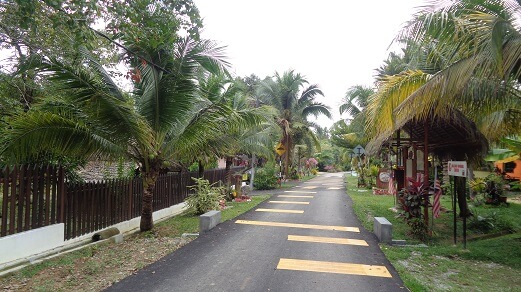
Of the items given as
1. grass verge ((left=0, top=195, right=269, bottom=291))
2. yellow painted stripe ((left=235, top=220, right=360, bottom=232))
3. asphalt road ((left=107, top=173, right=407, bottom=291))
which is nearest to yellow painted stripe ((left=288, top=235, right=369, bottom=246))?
asphalt road ((left=107, top=173, right=407, bottom=291))

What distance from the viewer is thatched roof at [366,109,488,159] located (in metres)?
8.30

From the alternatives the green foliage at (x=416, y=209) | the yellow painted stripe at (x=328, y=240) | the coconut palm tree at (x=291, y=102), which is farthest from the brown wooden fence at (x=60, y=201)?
the coconut palm tree at (x=291, y=102)

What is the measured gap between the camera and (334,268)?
541 cm

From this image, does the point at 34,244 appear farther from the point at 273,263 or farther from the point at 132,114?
the point at 273,263

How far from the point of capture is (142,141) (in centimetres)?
718

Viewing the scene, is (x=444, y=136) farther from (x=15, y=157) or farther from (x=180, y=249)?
(x=15, y=157)

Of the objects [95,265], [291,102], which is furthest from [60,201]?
[291,102]

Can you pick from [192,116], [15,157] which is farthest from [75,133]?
[192,116]

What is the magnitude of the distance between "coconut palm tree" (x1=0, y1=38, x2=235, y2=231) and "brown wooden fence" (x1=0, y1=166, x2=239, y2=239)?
Answer: 0.54 meters

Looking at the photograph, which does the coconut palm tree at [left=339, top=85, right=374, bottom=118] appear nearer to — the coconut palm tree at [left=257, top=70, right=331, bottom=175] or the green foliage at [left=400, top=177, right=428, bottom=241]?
the coconut palm tree at [left=257, top=70, right=331, bottom=175]

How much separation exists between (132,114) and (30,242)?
284 cm

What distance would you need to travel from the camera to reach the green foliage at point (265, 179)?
801 inches

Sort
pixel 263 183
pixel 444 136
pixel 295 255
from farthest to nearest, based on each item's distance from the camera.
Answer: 1. pixel 263 183
2. pixel 444 136
3. pixel 295 255

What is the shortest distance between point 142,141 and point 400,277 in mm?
5626
